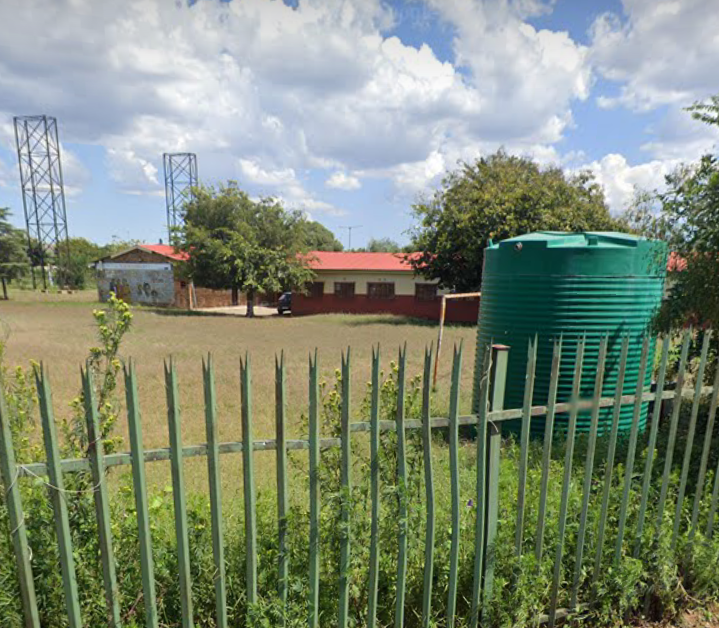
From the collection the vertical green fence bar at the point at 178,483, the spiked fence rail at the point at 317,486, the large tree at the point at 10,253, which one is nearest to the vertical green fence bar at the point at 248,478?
the spiked fence rail at the point at 317,486

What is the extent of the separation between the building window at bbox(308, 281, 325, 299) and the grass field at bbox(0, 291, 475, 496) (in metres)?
5.09

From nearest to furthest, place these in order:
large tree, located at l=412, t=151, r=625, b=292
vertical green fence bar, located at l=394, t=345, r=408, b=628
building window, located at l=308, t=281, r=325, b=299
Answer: vertical green fence bar, located at l=394, t=345, r=408, b=628 → large tree, located at l=412, t=151, r=625, b=292 → building window, located at l=308, t=281, r=325, b=299

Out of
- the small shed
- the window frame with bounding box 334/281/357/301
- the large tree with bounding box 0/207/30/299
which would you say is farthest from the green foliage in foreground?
the large tree with bounding box 0/207/30/299

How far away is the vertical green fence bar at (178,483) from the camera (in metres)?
1.72

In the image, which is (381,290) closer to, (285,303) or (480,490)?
(285,303)

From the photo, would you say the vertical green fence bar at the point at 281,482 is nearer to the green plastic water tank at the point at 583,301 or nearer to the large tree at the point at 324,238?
the green plastic water tank at the point at 583,301

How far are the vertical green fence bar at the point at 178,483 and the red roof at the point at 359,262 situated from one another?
2578 cm

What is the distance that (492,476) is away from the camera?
240 centimetres

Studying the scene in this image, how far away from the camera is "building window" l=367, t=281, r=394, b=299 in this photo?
93.4 ft

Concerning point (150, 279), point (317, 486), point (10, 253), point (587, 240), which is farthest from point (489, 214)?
point (10, 253)

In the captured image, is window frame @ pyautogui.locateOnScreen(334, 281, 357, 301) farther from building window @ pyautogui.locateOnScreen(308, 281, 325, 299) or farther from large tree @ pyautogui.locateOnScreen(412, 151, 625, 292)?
large tree @ pyautogui.locateOnScreen(412, 151, 625, 292)

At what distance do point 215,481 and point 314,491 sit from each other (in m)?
0.42

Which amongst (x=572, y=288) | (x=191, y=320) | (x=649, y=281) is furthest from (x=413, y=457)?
(x=191, y=320)

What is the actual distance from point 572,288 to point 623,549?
2750 millimetres
